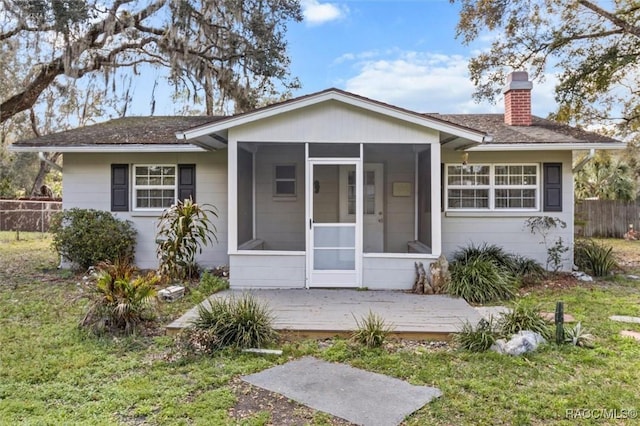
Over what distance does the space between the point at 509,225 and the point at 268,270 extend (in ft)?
16.4

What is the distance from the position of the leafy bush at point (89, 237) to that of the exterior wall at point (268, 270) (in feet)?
8.38

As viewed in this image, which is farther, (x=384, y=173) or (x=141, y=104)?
(x=141, y=104)

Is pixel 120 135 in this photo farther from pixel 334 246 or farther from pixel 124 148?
pixel 334 246

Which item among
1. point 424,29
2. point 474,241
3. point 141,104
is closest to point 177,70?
point 141,104

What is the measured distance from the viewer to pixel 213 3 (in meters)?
12.1

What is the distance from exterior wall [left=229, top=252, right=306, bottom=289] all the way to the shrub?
7.96 feet

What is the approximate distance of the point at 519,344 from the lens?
4238 millimetres

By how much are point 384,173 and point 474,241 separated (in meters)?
2.34

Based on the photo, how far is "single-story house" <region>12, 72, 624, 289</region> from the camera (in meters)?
6.86

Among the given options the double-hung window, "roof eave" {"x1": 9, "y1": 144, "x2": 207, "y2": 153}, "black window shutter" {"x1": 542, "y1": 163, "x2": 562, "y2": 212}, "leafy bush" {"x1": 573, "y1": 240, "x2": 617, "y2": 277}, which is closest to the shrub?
"black window shutter" {"x1": 542, "y1": 163, "x2": 562, "y2": 212}

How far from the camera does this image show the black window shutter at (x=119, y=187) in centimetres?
884

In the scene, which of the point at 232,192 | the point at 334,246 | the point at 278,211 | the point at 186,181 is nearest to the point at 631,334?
the point at 334,246

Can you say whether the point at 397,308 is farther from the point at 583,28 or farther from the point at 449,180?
the point at 583,28

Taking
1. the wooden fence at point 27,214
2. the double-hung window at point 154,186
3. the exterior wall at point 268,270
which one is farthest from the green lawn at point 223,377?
the wooden fence at point 27,214
